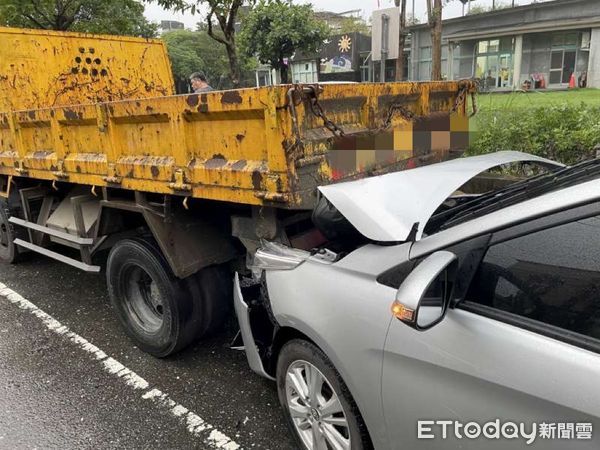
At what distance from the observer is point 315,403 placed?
2.28 m

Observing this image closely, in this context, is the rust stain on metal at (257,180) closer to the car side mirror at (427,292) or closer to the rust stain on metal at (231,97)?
the rust stain on metal at (231,97)

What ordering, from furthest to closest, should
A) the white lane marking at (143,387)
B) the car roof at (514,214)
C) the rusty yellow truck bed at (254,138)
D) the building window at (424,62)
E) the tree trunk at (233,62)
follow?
the building window at (424,62)
the tree trunk at (233,62)
the white lane marking at (143,387)
the rusty yellow truck bed at (254,138)
the car roof at (514,214)

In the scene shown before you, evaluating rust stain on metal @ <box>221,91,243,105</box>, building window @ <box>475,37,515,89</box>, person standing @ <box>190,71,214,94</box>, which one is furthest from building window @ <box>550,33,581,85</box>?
rust stain on metal @ <box>221,91,243,105</box>

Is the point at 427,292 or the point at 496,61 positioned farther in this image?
the point at 496,61

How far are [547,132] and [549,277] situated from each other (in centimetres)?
411

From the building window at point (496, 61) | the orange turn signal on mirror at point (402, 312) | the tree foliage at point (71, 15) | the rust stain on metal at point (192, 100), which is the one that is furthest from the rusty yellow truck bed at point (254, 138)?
the building window at point (496, 61)

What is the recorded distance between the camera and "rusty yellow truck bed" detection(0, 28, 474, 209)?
233 centimetres

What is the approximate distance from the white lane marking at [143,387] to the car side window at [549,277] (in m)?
1.77

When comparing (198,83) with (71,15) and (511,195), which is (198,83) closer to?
(511,195)

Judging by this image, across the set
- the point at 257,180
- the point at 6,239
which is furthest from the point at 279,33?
the point at 257,180

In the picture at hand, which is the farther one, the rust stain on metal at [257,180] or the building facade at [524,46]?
the building facade at [524,46]

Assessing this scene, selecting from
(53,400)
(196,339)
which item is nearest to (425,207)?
(196,339)

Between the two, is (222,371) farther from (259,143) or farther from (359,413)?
(259,143)

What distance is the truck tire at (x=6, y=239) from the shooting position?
5.57 meters
